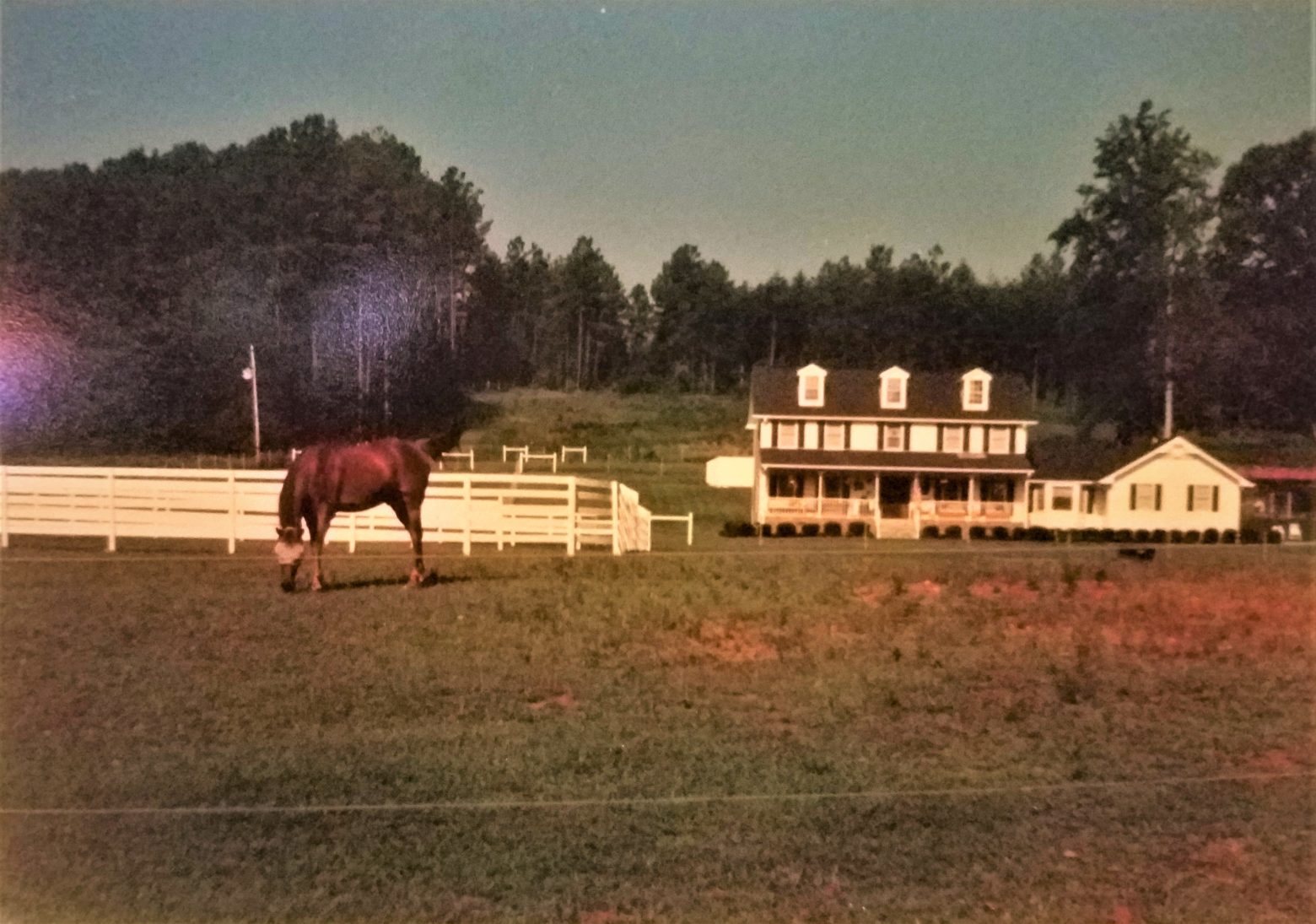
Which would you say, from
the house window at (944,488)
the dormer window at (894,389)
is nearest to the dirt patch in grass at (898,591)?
the house window at (944,488)

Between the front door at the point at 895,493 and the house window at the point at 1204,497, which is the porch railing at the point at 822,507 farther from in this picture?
the house window at the point at 1204,497

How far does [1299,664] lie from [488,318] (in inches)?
212

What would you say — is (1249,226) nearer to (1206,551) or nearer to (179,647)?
(1206,551)

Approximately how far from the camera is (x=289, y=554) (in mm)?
7180

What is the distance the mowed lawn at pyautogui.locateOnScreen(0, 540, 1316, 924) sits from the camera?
4.74 m

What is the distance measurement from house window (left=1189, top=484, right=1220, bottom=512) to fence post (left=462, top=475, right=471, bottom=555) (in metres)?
4.56

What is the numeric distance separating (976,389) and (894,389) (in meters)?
0.51

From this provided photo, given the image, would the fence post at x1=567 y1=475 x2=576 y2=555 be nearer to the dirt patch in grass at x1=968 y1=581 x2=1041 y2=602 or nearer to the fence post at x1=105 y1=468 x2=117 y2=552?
the dirt patch in grass at x1=968 y1=581 x2=1041 y2=602

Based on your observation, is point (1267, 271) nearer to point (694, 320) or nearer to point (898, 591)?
point (898, 591)

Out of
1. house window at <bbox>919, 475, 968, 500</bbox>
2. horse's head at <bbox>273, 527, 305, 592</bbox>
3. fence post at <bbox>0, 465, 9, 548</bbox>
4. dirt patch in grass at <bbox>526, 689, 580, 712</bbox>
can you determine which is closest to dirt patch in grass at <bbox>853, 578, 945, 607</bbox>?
house window at <bbox>919, 475, 968, 500</bbox>

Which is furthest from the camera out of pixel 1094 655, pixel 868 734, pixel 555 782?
pixel 1094 655

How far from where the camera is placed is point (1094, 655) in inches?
278

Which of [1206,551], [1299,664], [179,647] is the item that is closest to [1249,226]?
[1206,551]

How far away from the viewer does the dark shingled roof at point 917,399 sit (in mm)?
7258
